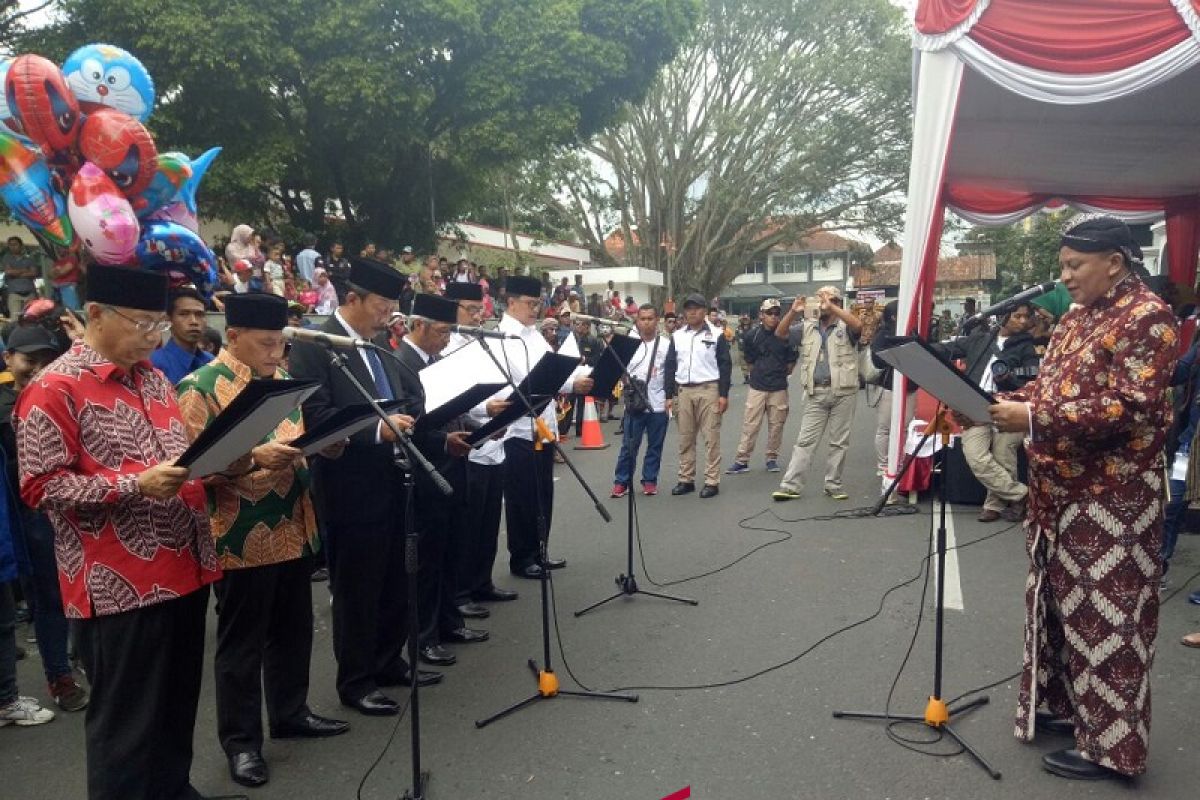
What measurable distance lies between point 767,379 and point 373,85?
10546 mm

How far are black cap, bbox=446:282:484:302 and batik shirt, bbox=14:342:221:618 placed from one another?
2.45 m

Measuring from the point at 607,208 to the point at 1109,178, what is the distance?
74.3 ft

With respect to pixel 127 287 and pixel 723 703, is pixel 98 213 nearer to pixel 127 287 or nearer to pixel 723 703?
pixel 127 287

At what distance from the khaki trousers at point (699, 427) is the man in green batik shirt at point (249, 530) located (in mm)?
5435

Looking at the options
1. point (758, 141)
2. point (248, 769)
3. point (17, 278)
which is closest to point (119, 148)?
point (17, 278)

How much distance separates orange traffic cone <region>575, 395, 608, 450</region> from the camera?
1173cm

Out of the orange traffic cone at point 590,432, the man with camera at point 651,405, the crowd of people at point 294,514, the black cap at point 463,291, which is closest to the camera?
the crowd of people at point 294,514

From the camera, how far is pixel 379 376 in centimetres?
398

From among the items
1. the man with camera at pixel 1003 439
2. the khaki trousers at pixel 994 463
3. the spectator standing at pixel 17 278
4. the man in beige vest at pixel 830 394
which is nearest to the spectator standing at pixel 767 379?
the man in beige vest at pixel 830 394

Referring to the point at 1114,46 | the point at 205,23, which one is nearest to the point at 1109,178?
the point at 1114,46

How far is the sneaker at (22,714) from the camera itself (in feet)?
12.6

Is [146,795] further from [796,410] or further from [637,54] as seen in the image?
[637,54]

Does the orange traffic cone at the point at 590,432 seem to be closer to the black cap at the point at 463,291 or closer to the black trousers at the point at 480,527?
the black trousers at the point at 480,527

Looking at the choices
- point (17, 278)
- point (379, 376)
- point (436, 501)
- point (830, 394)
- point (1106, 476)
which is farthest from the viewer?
point (17, 278)
